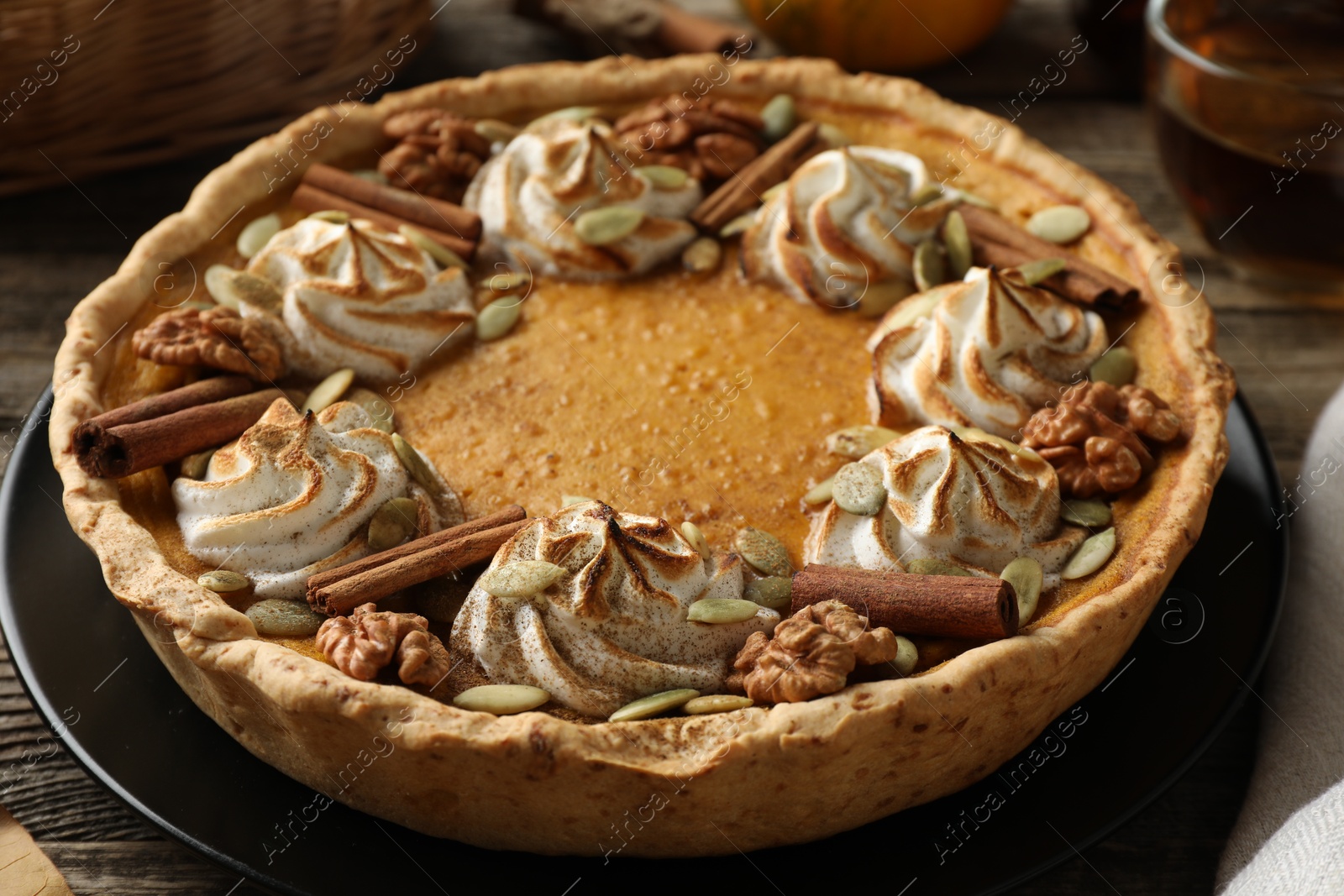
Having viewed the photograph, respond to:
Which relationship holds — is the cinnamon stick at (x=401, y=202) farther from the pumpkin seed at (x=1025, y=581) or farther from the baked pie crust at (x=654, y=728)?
the pumpkin seed at (x=1025, y=581)

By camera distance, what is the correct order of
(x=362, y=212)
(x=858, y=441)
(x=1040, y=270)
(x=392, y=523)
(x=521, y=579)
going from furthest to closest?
(x=362, y=212)
(x=1040, y=270)
(x=858, y=441)
(x=392, y=523)
(x=521, y=579)

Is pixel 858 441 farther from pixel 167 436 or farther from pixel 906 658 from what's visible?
pixel 167 436

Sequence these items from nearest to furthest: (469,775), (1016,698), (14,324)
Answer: (469,775)
(1016,698)
(14,324)

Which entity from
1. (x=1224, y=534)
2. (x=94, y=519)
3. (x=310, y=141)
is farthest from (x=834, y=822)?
(x=310, y=141)

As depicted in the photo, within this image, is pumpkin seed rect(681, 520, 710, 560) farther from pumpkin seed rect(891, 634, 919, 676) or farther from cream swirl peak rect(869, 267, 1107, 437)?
cream swirl peak rect(869, 267, 1107, 437)

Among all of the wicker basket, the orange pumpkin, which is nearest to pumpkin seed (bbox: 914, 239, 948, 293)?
the orange pumpkin

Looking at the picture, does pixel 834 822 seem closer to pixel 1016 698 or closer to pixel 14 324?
pixel 1016 698

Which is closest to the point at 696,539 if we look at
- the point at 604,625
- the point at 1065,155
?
the point at 604,625
